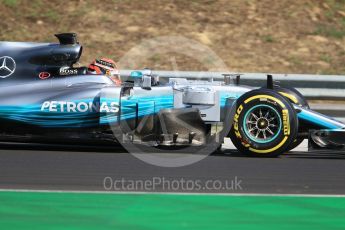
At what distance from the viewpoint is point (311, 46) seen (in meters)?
15.8

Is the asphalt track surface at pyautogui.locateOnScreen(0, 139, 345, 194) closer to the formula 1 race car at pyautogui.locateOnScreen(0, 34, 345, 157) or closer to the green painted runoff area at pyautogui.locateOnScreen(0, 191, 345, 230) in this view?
the formula 1 race car at pyautogui.locateOnScreen(0, 34, 345, 157)

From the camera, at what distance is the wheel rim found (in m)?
8.05

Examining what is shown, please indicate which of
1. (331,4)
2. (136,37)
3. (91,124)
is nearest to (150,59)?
(136,37)

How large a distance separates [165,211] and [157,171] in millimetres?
1760

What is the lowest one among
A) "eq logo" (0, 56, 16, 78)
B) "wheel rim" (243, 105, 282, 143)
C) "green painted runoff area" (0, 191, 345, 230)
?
"green painted runoff area" (0, 191, 345, 230)

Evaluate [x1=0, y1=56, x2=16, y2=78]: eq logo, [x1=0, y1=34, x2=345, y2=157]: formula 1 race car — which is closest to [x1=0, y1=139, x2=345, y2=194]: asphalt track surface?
[x1=0, y1=34, x2=345, y2=157]: formula 1 race car

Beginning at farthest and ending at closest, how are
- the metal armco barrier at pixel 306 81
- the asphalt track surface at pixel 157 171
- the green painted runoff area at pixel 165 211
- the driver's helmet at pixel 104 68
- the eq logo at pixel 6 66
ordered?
the metal armco barrier at pixel 306 81 → the driver's helmet at pixel 104 68 → the eq logo at pixel 6 66 → the asphalt track surface at pixel 157 171 → the green painted runoff area at pixel 165 211

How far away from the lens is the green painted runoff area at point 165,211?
15.9ft

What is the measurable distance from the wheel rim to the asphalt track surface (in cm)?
26

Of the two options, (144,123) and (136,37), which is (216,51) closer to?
(136,37)

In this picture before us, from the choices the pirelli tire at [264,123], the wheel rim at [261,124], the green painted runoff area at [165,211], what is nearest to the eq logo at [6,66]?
the pirelli tire at [264,123]

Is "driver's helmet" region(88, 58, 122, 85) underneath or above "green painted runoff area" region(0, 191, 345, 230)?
above

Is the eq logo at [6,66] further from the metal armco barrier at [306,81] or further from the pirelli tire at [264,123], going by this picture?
the metal armco barrier at [306,81]

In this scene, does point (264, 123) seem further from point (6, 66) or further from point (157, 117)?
point (6, 66)
